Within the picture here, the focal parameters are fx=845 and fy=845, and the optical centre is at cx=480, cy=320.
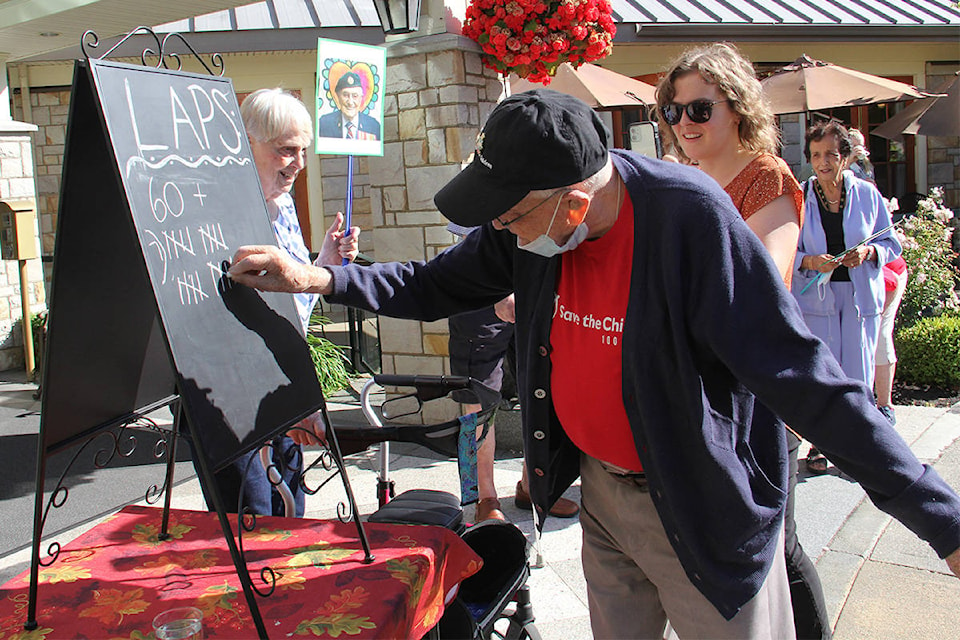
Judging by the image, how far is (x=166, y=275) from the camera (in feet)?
5.43

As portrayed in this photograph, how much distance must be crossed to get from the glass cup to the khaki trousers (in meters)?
0.91

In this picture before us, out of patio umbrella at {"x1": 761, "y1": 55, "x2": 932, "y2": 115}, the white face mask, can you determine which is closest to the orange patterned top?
the white face mask

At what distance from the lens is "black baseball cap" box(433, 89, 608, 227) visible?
5.24ft

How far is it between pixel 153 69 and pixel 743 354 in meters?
1.38

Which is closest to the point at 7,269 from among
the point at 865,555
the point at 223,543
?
the point at 223,543

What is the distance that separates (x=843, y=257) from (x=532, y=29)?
234cm

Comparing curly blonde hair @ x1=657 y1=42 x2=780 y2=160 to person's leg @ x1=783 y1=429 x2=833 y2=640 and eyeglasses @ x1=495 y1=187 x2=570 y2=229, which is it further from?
eyeglasses @ x1=495 y1=187 x2=570 y2=229

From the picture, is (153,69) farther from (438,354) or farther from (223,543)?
(438,354)

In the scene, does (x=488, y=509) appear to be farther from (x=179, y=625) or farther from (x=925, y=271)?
(x=925, y=271)

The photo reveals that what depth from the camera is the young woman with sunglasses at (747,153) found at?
91.8 inches

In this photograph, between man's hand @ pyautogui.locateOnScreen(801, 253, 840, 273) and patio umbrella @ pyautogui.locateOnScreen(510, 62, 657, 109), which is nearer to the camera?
man's hand @ pyautogui.locateOnScreen(801, 253, 840, 273)

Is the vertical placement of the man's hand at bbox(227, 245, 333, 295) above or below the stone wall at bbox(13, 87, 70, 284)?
below

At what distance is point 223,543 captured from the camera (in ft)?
6.76

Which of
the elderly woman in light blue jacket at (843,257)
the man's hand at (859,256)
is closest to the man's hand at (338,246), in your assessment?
the elderly woman in light blue jacket at (843,257)
